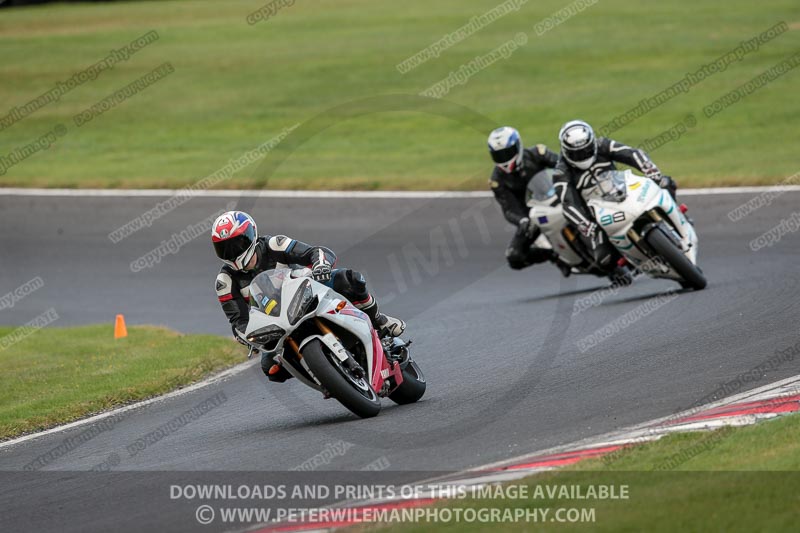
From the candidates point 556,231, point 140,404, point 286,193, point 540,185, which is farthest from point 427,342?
point 286,193

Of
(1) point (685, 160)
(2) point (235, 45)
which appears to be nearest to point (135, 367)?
(1) point (685, 160)

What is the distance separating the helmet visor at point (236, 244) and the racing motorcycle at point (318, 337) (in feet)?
1.16

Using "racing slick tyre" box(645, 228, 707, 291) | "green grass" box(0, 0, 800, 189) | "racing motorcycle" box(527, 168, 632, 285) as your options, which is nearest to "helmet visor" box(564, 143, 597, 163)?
"racing motorcycle" box(527, 168, 632, 285)

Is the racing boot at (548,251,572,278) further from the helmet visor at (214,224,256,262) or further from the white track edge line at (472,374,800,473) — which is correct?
the helmet visor at (214,224,256,262)

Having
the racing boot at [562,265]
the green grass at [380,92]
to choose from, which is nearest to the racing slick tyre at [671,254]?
the racing boot at [562,265]

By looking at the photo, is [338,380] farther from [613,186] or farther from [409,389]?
[613,186]

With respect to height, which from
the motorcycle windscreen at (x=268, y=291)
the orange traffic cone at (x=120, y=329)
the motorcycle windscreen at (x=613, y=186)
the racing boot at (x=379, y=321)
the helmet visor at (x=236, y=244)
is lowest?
the motorcycle windscreen at (x=613, y=186)

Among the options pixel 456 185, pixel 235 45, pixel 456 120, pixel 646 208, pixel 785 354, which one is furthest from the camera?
pixel 235 45

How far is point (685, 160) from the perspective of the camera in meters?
23.5

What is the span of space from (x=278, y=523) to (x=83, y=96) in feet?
98.7

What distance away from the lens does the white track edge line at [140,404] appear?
34.8 feet

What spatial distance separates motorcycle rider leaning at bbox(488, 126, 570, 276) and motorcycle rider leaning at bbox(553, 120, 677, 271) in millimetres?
1482

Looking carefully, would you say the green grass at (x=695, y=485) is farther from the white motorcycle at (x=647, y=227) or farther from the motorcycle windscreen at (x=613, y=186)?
the motorcycle windscreen at (x=613, y=186)

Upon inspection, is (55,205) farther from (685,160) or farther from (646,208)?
(646,208)
